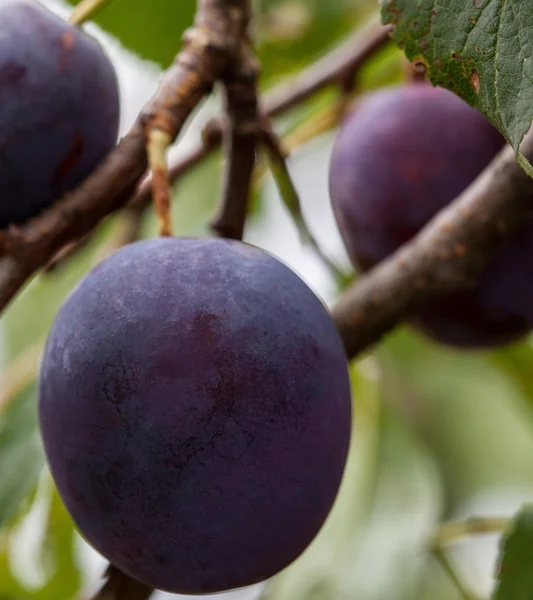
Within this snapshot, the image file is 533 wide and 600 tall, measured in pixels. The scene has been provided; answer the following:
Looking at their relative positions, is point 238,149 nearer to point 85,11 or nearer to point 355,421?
point 85,11

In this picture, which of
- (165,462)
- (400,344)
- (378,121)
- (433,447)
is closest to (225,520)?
(165,462)

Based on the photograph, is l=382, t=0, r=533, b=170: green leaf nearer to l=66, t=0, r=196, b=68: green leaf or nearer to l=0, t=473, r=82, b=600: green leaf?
l=66, t=0, r=196, b=68: green leaf

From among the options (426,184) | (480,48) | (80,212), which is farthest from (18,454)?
(480,48)

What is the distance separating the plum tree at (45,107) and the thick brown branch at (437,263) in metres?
0.25

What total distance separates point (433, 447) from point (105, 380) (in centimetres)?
132

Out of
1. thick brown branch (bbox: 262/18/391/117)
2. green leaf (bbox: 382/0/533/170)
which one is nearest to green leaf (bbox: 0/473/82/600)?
thick brown branch (bbox: 262/18/391/117)

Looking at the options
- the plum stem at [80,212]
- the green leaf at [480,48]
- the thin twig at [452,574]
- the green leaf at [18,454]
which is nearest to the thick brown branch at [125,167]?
the plum stem at [80,212]

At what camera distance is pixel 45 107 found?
0.58 m

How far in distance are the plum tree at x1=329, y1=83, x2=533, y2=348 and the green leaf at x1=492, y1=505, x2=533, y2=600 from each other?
19cm

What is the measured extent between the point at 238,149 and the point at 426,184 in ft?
0.65

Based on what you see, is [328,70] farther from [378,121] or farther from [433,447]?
[433,447]

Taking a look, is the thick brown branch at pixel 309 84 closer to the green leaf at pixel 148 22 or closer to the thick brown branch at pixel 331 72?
the thick brown branch at pixel 331 72

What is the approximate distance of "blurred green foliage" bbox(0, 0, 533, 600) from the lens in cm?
102

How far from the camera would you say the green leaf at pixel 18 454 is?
2.47 feet
